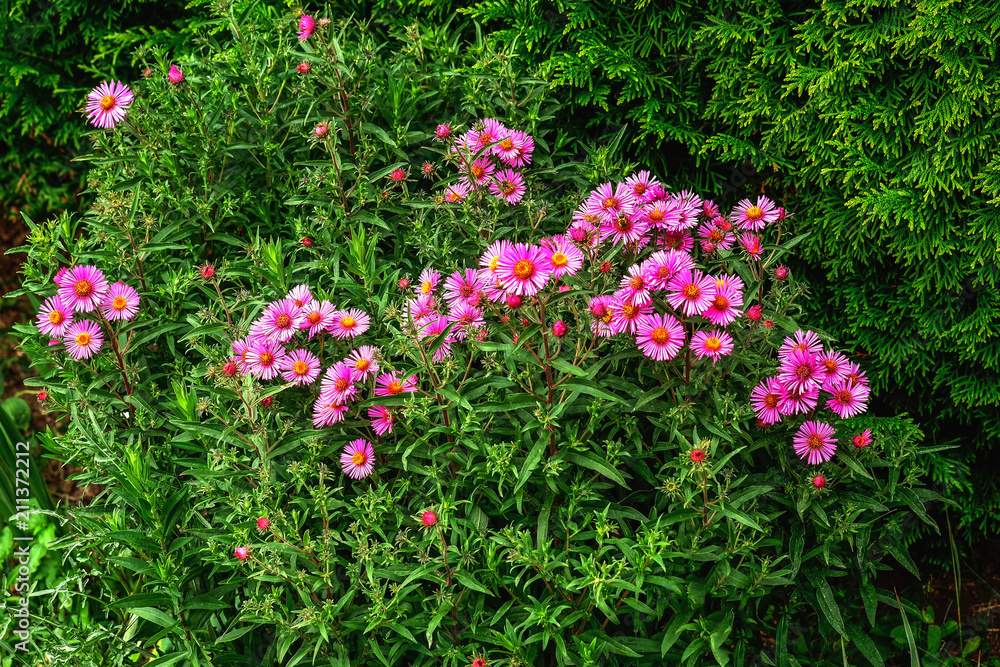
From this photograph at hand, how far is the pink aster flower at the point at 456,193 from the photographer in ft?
8.23

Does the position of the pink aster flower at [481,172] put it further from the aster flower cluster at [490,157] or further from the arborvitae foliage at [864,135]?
the arborvitae foliage at [864,135]

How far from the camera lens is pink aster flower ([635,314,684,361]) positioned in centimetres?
202

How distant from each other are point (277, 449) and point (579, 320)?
2.75 feet

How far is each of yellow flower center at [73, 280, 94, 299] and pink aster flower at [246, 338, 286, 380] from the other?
593 millimetres

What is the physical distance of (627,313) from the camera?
2031 millimetres

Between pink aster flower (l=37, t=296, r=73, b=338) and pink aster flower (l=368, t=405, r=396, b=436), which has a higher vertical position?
pink aster flower (l=37, t=296, r=73, b=338)

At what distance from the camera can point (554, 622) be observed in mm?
1881

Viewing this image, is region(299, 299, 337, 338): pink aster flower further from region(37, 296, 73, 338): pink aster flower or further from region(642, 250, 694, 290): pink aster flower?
region(642, 250, 694, 290): pink aster flower

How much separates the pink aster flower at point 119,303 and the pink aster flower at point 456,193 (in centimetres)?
97

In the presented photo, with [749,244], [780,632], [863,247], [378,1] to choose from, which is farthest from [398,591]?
[378,1]

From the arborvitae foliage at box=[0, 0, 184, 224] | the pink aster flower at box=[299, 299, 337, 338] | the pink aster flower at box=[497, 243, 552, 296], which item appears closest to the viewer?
the pink aster flower at box=[497, 243, 552, 296]

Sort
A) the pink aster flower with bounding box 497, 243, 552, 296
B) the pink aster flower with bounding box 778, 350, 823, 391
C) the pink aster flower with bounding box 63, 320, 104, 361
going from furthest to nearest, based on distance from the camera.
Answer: the pink aster flower with bounding box 63, 320, 104, 361 < the pink aster flower with bounding box 778, 350, 823, 391 < the pink aster flower with bounding box 497, 243, 552, 296

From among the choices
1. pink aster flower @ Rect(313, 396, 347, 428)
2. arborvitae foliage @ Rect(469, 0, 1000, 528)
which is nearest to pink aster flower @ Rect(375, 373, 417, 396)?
pink aster flower @ Rect(313, 396, 347, 428)

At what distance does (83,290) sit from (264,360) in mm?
657
